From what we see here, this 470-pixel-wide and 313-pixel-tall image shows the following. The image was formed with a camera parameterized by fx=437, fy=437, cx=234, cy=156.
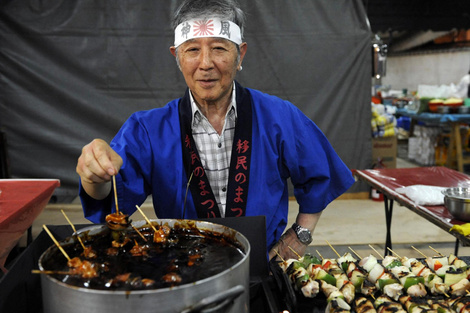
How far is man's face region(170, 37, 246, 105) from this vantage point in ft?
5.59

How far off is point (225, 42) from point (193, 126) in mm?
392

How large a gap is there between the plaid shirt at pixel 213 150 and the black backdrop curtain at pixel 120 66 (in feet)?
12.9

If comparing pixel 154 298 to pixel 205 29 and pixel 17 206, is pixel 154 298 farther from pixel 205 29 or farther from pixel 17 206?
pixel 17 206

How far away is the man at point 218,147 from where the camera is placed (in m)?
1.73

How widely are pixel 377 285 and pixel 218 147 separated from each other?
84 centimetres

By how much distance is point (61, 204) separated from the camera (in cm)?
604

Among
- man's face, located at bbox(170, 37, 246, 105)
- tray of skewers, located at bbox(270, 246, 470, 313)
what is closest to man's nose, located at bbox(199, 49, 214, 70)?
man's face, located at bbox(170, 37, 246, 105)

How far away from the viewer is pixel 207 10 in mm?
1707

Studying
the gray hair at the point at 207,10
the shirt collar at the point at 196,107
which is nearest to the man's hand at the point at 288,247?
the shirt collar at the point at 196,107

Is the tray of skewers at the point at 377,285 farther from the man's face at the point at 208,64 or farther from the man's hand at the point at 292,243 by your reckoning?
the man's face at the point at 208,64

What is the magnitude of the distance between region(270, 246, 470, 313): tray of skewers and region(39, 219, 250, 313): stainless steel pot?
17.0 inches

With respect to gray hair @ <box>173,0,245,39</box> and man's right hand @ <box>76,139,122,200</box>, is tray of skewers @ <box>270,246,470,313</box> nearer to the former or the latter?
man's right hand @ <box>76,139,122,200</box>

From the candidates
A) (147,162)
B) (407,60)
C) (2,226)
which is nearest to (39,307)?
(147,162)

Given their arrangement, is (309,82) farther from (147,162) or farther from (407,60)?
(407,60)
